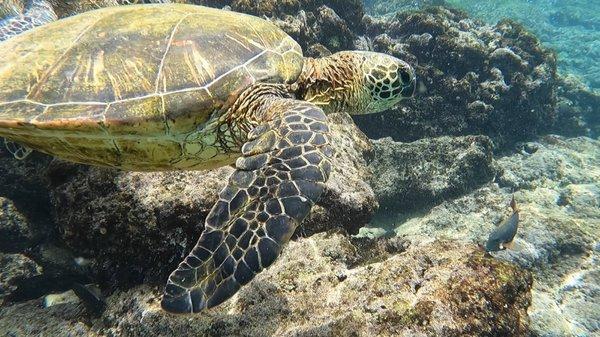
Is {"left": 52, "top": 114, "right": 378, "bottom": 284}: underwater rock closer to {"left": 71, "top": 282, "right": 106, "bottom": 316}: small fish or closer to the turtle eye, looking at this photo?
{"left": 71, "top": 282, "right": 106, "bottom": 316}: small fish

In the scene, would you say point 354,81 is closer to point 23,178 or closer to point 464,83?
point 23,178

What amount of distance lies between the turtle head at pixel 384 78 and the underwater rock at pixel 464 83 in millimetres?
3920

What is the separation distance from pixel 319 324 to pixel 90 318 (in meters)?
2.63

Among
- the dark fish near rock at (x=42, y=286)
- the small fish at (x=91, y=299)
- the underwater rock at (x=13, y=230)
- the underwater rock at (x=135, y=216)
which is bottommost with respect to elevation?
the dark fish near rock at (x=42, y=286)

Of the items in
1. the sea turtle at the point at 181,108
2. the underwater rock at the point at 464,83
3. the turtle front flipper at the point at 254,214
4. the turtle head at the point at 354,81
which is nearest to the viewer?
the turtle front flipper at the point at 254,214

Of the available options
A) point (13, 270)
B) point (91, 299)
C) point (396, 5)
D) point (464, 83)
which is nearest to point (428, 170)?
point (464, 83)

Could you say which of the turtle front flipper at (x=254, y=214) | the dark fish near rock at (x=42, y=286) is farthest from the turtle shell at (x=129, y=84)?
the dark fish near rock at (x=42, y=286)

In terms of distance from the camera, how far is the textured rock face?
2.26 m

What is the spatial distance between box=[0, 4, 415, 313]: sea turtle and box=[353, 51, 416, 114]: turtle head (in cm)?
109

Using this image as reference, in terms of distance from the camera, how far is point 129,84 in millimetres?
2982

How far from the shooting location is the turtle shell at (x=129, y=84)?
2.90 m

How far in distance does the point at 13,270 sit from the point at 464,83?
32.6 ft

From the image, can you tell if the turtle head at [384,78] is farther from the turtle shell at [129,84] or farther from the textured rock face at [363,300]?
the textured rock face at [363,300]

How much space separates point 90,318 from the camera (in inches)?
141
